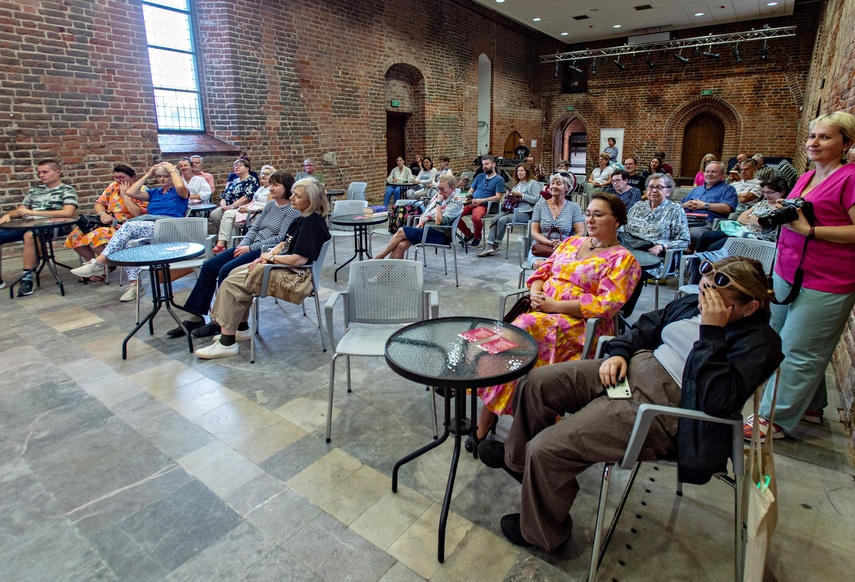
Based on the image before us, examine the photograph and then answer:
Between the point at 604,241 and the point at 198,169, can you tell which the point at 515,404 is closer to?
the point at 604,241

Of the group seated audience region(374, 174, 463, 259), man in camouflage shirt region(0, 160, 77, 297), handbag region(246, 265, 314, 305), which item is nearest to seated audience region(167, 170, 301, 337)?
handbag region(246, 265, 314, 305)

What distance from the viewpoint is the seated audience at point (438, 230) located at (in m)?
4.99

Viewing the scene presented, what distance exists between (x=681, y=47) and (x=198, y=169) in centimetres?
1216

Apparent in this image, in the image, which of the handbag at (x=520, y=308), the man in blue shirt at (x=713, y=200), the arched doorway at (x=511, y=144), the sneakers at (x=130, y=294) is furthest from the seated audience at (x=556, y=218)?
the arched doorway at (x=511, y=144)

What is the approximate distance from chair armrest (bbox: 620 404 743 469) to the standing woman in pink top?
0.98 meters

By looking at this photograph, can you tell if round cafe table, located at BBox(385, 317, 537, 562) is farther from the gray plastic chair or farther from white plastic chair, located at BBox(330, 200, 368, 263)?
white plastic chair, located at BBox(330, 200, 368, 263)

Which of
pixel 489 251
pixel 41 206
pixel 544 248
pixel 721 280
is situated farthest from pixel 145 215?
pixel 721 280

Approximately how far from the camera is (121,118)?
623 centimetres

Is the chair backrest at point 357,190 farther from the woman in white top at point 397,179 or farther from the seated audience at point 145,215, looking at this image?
the seated audience at point 145,215

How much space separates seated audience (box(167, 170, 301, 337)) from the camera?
357cm

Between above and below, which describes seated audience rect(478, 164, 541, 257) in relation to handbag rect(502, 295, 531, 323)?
above

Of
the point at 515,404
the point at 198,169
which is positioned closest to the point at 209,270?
the point at 515,404

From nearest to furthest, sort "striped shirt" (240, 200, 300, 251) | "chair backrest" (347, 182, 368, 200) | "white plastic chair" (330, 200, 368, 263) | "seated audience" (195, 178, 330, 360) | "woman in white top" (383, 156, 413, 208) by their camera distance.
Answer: "seated audience" (195, 178, 330, 360) → "striped shirt" (240, 200, 300, 251) → "white plastic chair" (330, 200, 368, 263) → "chair backrest" (347, 182, 368, 200) → "woman in white top" (383, 156, 413, 208)

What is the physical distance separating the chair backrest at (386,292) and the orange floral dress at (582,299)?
55cm
